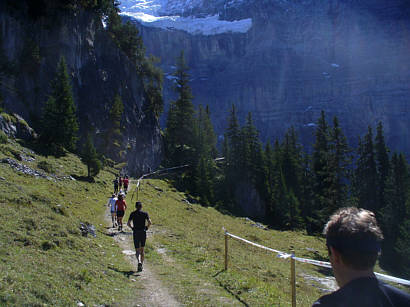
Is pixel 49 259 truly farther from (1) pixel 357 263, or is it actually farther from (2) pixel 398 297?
(2) pixel 398 297

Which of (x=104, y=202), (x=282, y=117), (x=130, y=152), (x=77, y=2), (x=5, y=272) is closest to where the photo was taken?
(x=5, y=272)

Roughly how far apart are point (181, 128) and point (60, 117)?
29.1 m

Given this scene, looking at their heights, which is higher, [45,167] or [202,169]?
[45,167]

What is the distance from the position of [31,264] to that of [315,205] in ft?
→ 183

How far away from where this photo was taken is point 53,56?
4616 cm

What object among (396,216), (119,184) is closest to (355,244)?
(119,184)

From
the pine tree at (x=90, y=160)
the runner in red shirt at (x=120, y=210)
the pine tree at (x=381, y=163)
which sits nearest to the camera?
the runner in red shirt at (x=120, y=210)

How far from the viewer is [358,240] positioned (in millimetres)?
2719

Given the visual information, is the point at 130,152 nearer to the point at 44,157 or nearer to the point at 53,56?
the point at 53,56

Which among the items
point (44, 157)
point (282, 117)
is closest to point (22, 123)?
point (44, 157)

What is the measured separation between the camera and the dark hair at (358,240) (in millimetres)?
2718

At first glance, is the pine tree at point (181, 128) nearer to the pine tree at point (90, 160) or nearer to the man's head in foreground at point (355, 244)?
the pine tree at point (90, 160)

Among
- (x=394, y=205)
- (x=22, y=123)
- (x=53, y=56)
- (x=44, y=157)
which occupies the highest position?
(x=53, y=56)

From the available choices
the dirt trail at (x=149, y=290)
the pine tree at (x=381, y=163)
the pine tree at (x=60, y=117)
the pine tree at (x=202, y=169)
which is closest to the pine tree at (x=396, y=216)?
the pine tree at (x=381, y=163)
